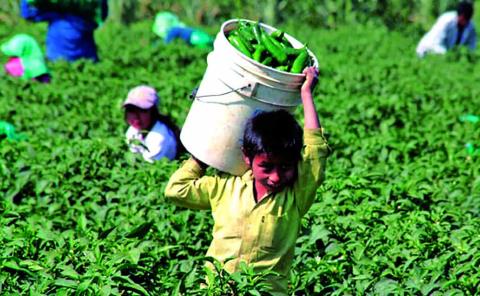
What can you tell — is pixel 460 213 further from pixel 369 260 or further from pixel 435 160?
pixel 435 160

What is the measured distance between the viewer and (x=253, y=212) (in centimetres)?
409

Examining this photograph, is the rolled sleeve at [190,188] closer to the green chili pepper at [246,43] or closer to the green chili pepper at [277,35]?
the green chili pepper at [246,43]

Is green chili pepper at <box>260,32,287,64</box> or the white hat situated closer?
green chili pepper at <box>260,32,287,64</box>

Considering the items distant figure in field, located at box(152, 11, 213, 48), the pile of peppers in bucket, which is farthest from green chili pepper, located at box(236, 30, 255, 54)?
distant figure in field, located at box(152, 11, 213, 48)

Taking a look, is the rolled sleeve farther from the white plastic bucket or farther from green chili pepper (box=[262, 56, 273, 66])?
green chili pepper (box=[262, 56, 273, 66])

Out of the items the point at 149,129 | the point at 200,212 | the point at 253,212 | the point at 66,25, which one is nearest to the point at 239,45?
the point at 253,212

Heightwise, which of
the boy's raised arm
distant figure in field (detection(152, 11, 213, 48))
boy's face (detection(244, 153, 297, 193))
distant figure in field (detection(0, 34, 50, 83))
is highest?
the boy's raised arm

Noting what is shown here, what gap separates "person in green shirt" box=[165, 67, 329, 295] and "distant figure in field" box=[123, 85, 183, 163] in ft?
8.96

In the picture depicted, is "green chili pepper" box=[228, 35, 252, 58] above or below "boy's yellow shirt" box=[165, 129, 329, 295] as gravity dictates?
above

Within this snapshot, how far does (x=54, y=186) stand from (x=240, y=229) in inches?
99.6

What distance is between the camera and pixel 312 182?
4.02 m

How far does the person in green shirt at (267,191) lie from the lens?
12.9 ft

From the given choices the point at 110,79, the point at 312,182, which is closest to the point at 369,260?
the point at 312,182

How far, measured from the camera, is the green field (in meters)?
4.21
